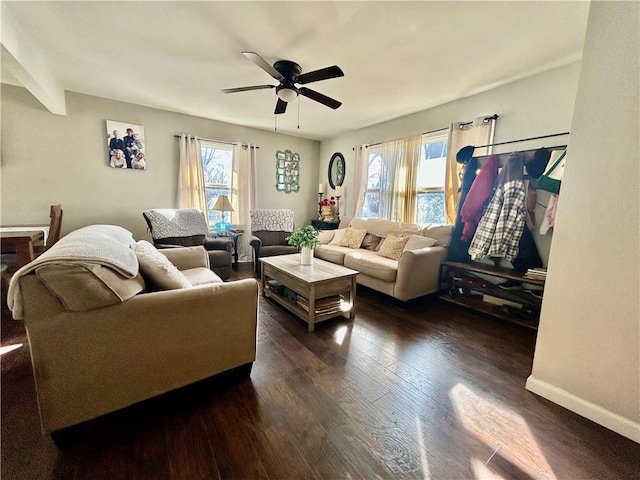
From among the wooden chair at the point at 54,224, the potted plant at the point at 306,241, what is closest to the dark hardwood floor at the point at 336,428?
the potted plant at the point at 306,241

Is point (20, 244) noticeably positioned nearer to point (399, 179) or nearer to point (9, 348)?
point (9, 348)

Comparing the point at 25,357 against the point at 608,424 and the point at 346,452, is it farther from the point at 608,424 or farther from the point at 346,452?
the point at 608,424

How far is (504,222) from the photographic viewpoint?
2451mm

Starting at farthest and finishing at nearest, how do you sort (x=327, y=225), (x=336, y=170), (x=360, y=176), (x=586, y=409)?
(x=336, y=170) < (x=327, y=225) < (x=360, y=176) < (x=586, y=409)

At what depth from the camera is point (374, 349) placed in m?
1.96

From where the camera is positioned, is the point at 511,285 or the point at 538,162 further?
the point at 511,285

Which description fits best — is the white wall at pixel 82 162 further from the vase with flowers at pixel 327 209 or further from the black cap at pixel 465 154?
the black cap at pixel 465 154

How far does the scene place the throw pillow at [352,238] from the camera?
12.7 feet

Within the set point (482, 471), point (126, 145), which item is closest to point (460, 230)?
point (482, 471)

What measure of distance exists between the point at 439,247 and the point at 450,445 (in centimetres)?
216

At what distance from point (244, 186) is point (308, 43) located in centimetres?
298

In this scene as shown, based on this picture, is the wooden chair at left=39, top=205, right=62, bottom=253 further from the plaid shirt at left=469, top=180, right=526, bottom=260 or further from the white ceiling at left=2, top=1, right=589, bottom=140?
the plaid shirt at left=469, top=180, right=526, bottom=260

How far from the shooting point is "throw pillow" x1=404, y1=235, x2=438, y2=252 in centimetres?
296

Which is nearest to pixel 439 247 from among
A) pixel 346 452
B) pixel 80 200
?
pixel 346 452
